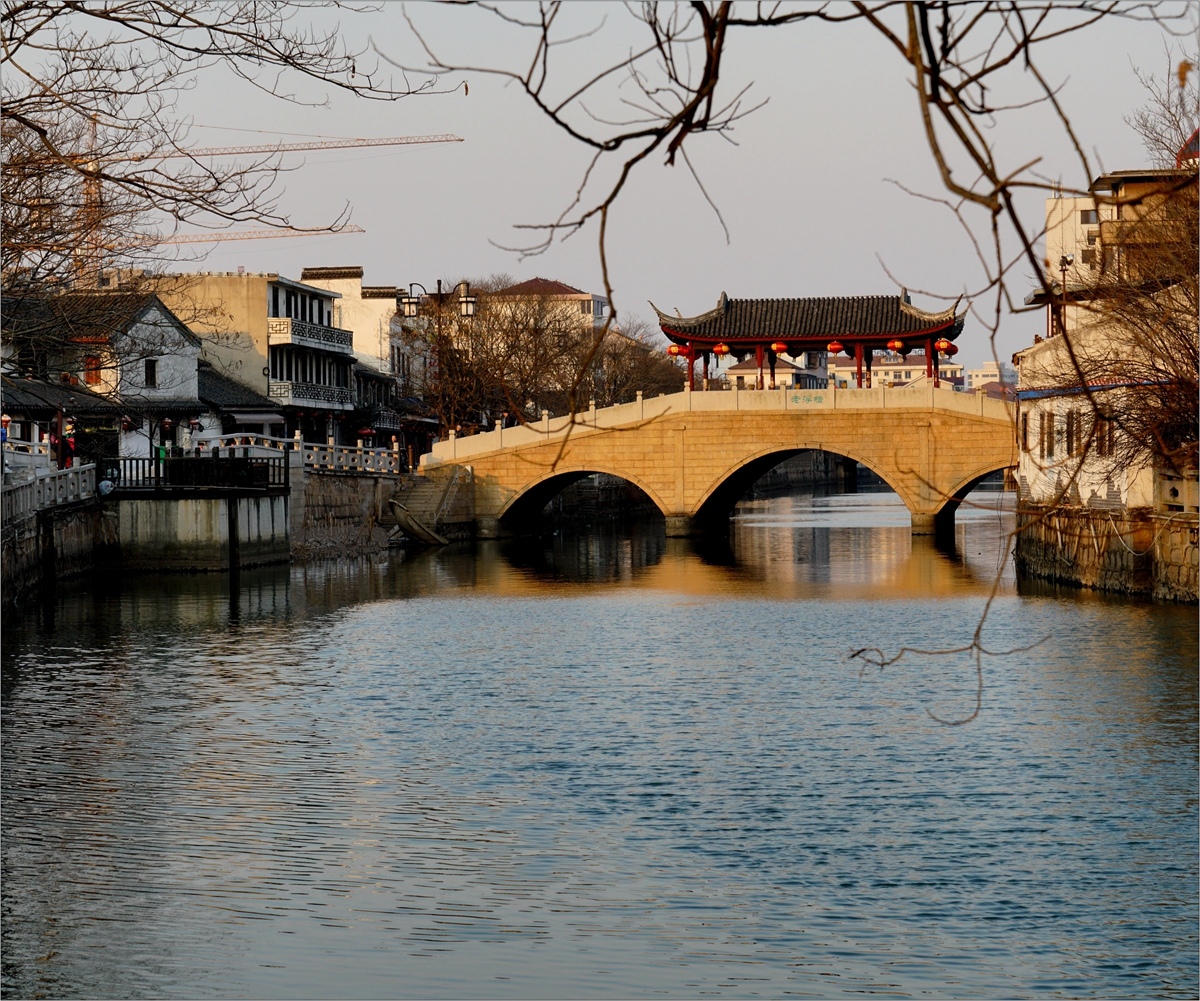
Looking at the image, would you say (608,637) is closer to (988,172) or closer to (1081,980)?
(1081,980)

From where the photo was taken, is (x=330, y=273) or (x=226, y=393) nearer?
(x=226, y=393)

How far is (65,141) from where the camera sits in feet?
65.5

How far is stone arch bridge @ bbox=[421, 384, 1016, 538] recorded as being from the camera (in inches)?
1809

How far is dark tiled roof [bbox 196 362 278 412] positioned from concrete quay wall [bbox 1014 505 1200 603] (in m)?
28.8

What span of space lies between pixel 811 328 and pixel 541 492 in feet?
35.5

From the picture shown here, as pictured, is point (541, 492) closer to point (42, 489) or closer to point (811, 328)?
point (811, 328)

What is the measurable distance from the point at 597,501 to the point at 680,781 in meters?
52.0

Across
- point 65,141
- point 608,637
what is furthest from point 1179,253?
point 65,141

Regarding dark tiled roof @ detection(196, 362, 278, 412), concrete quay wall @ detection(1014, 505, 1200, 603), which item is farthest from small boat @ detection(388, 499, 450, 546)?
concrete quay wall @ detection(1014, 505, 1200, 603)

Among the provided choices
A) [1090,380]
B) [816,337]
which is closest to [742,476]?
[816,337]

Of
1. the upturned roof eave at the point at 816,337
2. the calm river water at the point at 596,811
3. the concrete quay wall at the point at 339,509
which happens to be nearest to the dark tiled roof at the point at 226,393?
the concrete quay wall at the point at 339,509

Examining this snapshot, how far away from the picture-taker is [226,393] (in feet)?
173

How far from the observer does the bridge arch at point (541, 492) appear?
1938 inches

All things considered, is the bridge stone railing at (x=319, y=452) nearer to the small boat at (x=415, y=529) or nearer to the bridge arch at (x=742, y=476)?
the small boat at (x=415, y=529)
